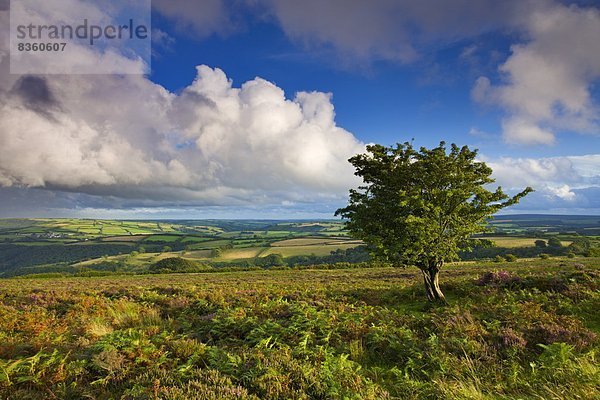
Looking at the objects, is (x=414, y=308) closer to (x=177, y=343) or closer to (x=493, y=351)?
(x=493, y=351)

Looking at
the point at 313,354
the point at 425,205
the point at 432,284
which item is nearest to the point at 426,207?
the point at 425,205

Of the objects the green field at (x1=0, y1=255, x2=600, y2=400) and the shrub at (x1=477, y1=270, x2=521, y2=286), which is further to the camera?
the shrub at (x1=477, y1=270, x2=521, y2=286)

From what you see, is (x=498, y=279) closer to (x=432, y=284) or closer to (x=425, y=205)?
(x=432, y=284)

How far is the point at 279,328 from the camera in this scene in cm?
893

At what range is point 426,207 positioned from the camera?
13688 millimetres

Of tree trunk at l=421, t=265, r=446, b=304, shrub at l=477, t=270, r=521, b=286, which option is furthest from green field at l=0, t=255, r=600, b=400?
shrub at l=477, t=270, r=521, b=286

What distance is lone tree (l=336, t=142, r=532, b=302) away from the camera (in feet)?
45.7

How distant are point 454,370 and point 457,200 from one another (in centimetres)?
1002

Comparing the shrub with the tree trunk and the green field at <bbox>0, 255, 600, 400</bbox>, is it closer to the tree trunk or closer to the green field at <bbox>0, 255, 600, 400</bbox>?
the green field at <bbox>0, 255, 600, 400</bbox>

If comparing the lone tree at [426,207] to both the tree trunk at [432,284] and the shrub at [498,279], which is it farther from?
the shrub at [498,279]

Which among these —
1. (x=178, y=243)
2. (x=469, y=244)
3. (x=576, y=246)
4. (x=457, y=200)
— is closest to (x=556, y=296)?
(x=469, y=244)

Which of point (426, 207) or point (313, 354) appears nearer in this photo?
point (313, 354)

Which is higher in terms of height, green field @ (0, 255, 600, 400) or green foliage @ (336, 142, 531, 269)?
green foliage @ (336, 142, 531, 269)

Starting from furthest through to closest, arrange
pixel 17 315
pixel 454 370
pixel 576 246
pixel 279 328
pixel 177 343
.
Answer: pixel 576 246 → pixel 17 315 → pixel 279 328 → pixel 177 343 → pixel 454 370
